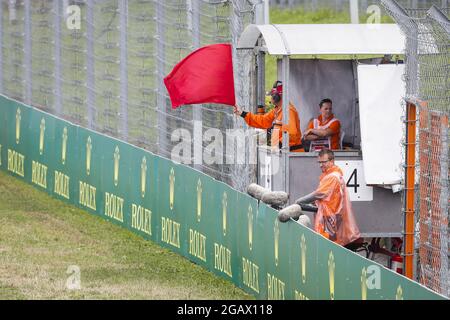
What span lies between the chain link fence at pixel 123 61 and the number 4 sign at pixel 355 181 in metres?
1.42

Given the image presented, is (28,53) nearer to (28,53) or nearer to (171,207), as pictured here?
(28,53)

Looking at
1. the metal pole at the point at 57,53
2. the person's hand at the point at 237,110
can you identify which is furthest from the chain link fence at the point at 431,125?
the metal pole at the point at 57,53

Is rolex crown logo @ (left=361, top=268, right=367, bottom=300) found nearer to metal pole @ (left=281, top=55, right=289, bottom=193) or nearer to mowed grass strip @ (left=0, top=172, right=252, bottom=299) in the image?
mowed grass strip @ (left=0, top=172, right=252, bottom=299)

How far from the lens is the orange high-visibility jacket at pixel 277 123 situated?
52.6 feet

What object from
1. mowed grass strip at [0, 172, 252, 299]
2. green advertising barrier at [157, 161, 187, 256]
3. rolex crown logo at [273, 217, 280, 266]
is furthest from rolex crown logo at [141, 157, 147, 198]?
rolex crown logo at [273, 217, 280, 266]

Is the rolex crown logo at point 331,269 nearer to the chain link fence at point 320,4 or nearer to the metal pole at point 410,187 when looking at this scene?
the metal pole at point 410,187

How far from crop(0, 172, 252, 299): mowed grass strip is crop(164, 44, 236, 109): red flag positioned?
2.01 metres

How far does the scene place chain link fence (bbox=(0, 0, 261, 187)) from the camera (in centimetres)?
1733

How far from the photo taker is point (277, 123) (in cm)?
1606

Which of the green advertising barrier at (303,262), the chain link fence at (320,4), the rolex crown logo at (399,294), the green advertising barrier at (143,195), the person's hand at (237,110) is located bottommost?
the green advertising barrier at (143,195)

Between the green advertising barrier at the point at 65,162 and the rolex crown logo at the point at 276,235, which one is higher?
the rolex crown logo at the point at 276,235

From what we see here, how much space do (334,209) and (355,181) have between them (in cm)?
108
